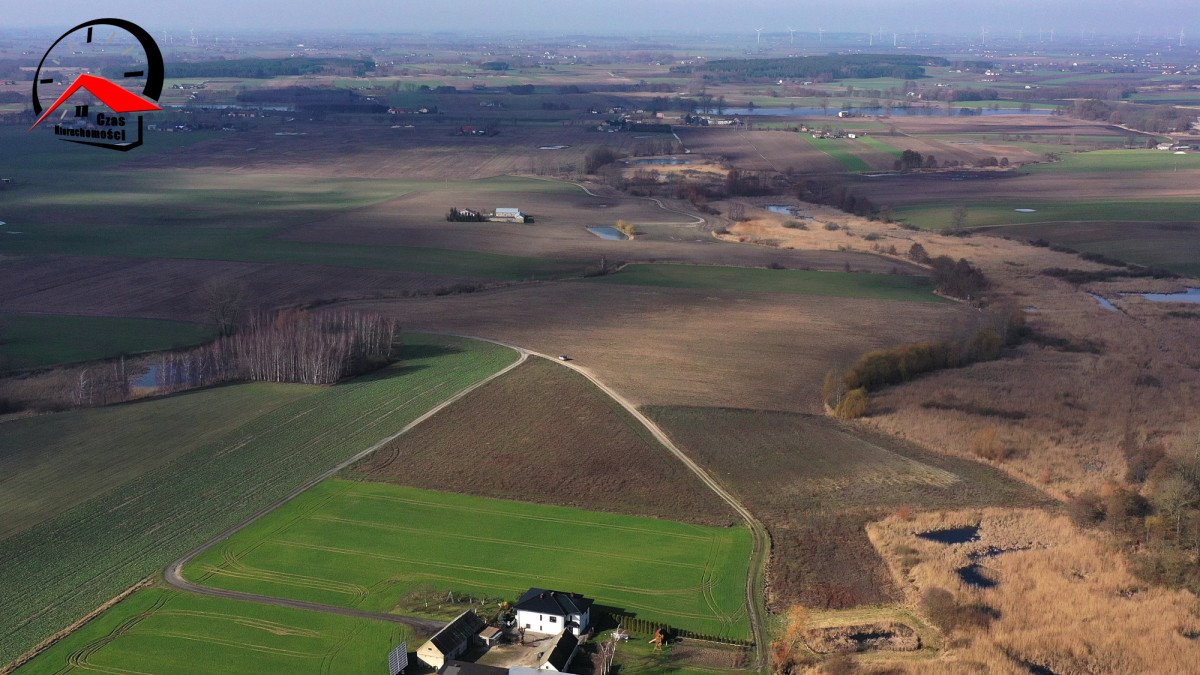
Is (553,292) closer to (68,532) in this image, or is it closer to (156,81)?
(68,532)

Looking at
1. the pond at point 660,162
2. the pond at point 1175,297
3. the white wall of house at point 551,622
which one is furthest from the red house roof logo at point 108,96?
the pond at point 660,162

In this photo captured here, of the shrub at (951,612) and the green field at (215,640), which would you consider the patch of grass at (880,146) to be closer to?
the shrub at (951,612)

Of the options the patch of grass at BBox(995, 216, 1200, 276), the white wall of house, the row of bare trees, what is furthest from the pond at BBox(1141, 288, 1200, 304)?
the white wall of house

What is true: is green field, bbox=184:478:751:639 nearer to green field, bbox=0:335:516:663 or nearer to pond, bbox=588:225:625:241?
green field, bbox=0:335:516:663

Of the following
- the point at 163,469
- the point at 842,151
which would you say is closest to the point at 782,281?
the point at 163,469

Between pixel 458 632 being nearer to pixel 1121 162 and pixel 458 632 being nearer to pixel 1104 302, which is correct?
pixel 1104 302

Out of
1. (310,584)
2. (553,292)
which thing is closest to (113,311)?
(553,292)
